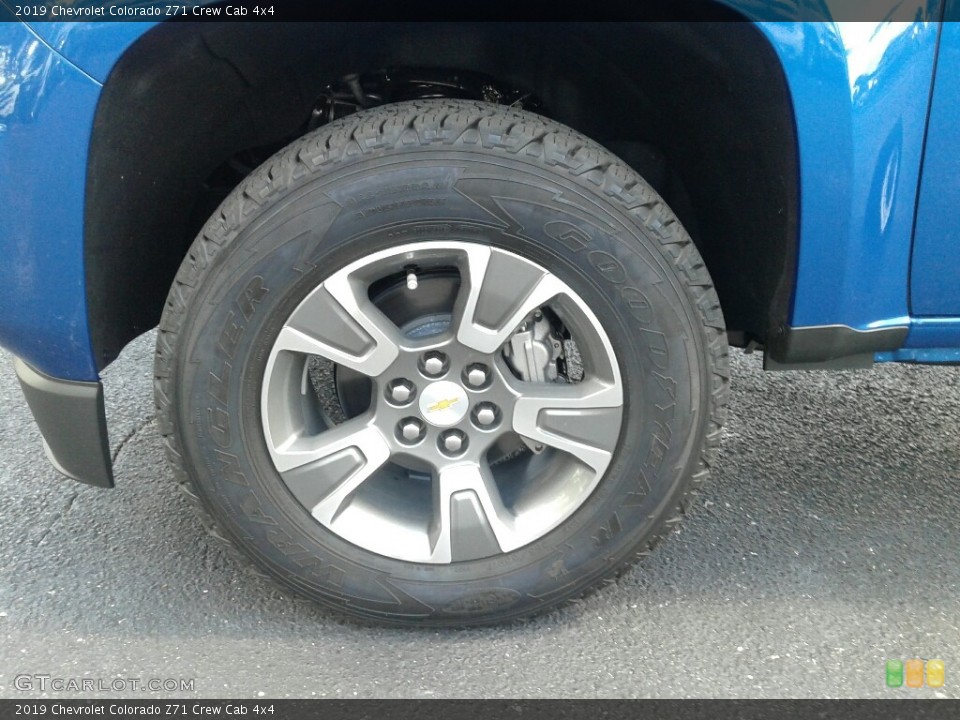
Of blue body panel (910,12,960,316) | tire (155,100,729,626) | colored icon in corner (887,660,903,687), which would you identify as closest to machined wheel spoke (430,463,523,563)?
tire (155,100,729,626)

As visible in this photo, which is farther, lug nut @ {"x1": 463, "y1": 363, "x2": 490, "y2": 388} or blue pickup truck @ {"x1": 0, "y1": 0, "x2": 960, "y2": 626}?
lug nut @ {"x1": 463, "y1": 363, "x2": 490, "y2": 388}

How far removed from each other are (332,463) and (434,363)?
29cm

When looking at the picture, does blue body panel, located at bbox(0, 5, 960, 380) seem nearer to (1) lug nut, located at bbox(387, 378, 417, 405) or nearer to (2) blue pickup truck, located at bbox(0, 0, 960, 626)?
(2) blue pickup truck, located at bbox(0, 0, 960, 626)

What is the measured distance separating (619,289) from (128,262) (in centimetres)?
98

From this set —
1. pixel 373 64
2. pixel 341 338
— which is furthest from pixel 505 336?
pixel 373 64

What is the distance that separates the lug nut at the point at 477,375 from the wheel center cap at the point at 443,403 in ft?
0.08

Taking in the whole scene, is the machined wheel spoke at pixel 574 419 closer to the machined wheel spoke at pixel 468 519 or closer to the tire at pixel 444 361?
the tire at pixel 444 361

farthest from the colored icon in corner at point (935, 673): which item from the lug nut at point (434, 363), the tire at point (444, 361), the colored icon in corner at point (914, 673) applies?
the lug nut at point (434, 363)

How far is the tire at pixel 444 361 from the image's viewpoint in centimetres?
159

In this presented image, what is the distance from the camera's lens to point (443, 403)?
1.71m

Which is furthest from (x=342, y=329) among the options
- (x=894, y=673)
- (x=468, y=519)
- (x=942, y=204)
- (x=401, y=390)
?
(x=894, y=673)

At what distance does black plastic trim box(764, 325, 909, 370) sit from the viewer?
1688 mm

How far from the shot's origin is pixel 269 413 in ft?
5.57

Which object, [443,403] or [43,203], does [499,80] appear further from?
[43,203]
